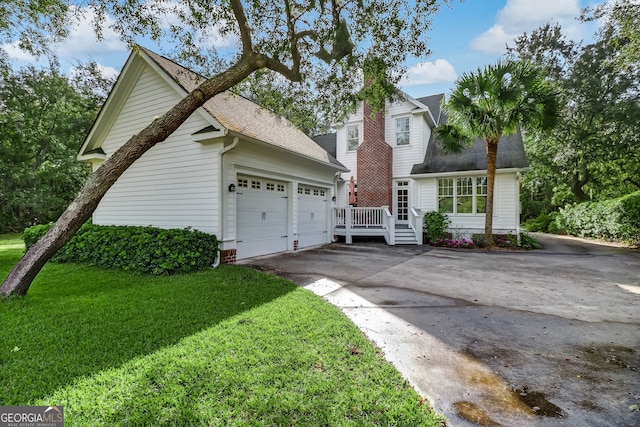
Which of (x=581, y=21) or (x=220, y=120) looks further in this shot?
(x=581, y=21)

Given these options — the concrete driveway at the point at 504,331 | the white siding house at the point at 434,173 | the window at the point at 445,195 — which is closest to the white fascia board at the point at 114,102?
the concrete driveway at the point at 504,331

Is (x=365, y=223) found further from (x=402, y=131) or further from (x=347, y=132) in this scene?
(x=347, y=132)

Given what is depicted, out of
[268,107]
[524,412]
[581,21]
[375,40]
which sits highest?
[581,21]

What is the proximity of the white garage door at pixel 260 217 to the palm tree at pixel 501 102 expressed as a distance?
7.39 m

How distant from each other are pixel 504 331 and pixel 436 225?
9522 mm

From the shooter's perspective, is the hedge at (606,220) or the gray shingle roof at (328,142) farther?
the gray shingle roof at (328,142)

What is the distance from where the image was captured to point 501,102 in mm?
10578

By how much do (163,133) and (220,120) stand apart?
2130 mm

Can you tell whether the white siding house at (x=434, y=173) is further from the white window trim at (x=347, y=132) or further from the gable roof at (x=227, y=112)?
the gable roof at (x=227, y=112)

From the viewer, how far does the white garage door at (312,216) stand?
36.9ft

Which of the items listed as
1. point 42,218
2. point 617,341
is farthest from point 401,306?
point 42,218

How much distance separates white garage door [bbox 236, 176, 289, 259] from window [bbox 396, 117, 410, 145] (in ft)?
25.8

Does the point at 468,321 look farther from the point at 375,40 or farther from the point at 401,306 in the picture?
the point at 375,40

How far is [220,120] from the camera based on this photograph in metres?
7.36
